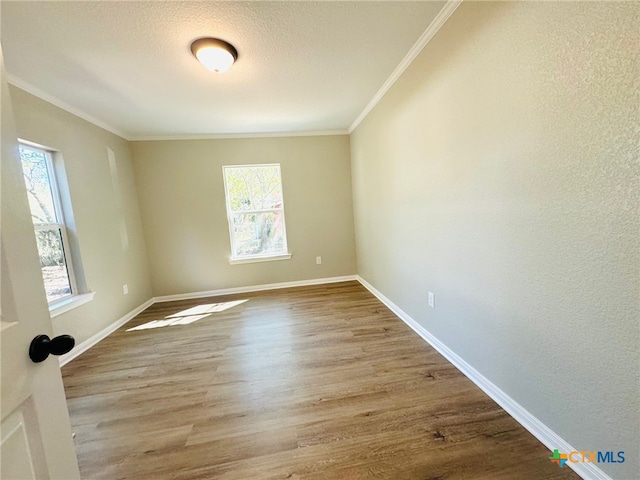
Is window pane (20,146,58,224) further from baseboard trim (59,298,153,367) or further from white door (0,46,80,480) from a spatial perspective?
white door (0,46,80,480)

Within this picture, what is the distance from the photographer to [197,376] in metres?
2.01

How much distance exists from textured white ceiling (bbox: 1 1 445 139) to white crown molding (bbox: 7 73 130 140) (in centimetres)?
1

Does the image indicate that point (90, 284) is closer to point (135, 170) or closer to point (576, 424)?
point (135, 170)

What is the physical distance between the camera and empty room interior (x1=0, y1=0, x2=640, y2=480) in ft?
3.17

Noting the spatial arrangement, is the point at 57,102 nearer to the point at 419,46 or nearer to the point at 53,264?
the point at 53,264

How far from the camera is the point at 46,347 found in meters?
0.60

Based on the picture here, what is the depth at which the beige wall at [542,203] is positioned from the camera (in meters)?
0.96

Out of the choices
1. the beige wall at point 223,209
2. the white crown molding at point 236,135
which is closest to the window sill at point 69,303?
the beige wall at point 223,209

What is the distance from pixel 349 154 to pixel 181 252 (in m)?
3.04

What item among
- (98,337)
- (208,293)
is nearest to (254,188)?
(208,293)

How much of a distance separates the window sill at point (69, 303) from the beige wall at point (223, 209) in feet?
4.00

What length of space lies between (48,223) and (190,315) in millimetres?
1678

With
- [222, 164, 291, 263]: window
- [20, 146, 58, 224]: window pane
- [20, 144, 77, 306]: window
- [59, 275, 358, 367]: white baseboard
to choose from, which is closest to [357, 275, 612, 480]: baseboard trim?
[59, 275, 358, 367]: white baseboard

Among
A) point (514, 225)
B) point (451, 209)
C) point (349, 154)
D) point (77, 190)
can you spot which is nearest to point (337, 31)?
point (451, 209)
